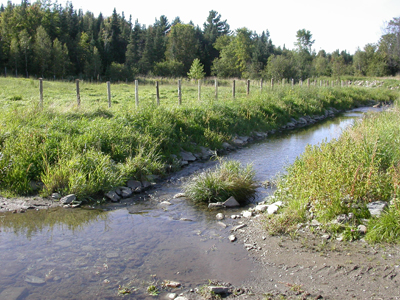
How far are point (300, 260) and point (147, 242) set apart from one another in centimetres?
259

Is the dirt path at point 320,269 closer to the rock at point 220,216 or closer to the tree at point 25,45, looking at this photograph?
the rock at point 220,216

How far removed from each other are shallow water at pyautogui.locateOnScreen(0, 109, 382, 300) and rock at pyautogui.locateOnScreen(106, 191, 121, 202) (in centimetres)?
42

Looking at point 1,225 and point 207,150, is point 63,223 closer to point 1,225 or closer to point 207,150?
point 1,225

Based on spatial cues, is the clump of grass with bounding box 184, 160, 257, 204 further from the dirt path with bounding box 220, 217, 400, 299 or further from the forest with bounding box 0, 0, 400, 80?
the forest with bounding box 0, 0, 400, 80

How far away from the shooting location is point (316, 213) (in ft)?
20.3

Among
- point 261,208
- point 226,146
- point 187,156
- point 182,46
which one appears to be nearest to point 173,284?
point 261,208

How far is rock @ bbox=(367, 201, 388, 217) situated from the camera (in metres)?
5.58

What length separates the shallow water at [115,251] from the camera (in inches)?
185

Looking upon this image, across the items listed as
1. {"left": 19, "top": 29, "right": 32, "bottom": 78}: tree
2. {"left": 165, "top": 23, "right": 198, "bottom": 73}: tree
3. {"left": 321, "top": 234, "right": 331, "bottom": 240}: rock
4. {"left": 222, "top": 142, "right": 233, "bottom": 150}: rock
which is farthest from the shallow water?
{"left": 165, "top": 23, "right": 198, "bottom": 73}: tree

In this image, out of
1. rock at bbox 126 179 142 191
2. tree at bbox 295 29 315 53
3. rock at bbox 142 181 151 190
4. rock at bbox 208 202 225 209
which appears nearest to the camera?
rock at bbox 208 202 225 209

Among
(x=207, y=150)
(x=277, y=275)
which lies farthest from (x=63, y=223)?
(x=207, y=150)

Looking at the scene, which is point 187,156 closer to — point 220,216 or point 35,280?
point 220,216

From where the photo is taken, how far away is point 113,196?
27.5ft

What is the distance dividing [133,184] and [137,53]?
7657 centimetres
